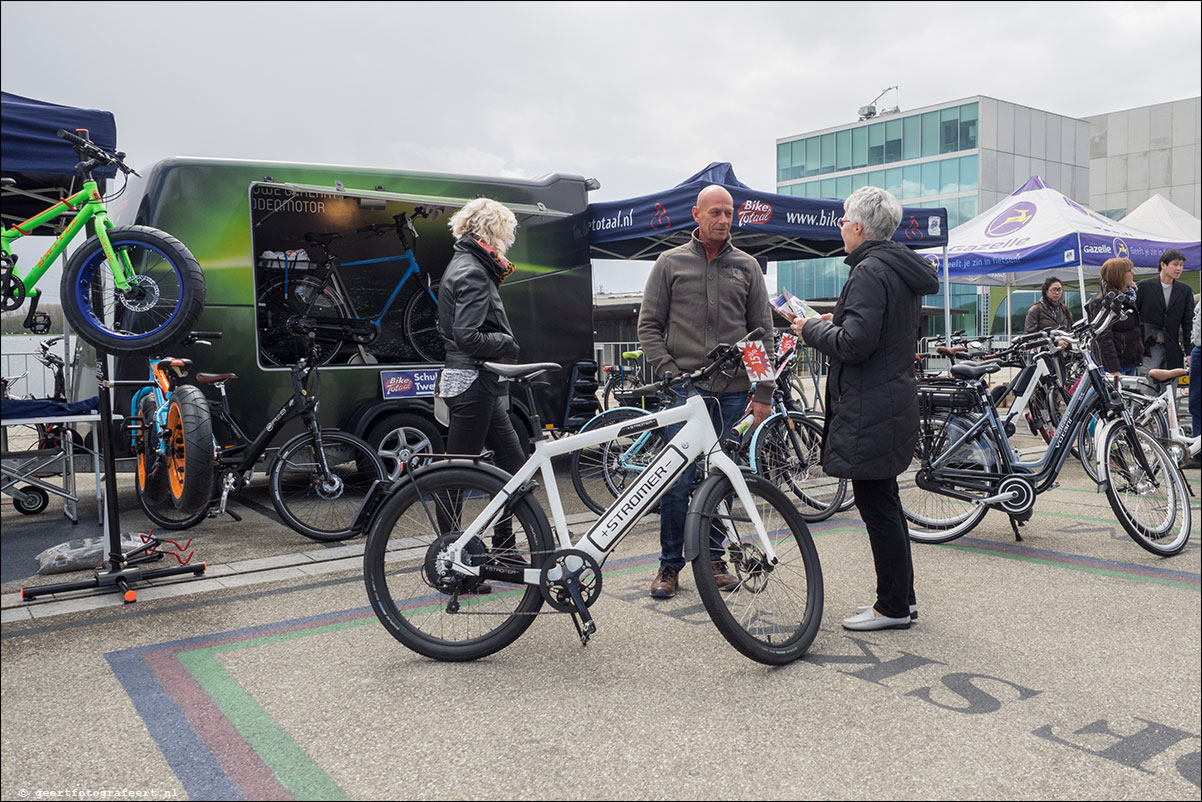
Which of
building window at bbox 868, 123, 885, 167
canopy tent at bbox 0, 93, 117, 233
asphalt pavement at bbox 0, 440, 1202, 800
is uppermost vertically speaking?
building window at bbox 868, 123, 885, 167

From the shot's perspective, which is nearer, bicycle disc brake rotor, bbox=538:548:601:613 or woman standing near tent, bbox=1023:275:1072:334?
bicycle disc brake rotor, bbox=538:548:601:613

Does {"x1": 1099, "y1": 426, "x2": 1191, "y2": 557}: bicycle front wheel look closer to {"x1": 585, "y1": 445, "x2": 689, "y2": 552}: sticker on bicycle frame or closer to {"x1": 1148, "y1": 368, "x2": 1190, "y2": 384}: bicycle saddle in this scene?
{"x1": 1148, "y1": 368, "x2": 1190, "y2": 384}: bicycle saddle

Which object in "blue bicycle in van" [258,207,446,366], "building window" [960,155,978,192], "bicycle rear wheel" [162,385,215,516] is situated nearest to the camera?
"bicycle rear wheel" [162,385,215,516]

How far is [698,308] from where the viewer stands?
4.30 m

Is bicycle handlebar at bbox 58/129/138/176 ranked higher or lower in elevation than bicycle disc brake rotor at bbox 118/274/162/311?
higher

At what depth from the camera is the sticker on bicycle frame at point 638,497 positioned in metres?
3.40

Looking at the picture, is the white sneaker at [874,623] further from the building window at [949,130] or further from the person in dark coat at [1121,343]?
the building window at [949,130]

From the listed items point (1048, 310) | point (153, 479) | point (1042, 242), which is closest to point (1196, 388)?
point (1048, 310)

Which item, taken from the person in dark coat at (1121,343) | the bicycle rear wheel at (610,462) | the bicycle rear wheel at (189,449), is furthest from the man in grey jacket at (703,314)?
the person in dark coat at (1121,343)

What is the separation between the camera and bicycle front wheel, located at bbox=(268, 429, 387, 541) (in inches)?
218

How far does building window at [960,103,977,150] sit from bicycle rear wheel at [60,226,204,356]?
4138 cm

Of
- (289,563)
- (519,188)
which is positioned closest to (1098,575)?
(289,563)

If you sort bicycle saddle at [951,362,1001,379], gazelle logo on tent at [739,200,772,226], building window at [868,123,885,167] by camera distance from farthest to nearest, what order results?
building window at [868,123,885,167] → gazelle logo on tent at [739,200,772,226] → bicycle saddle at [951,362,1001,379]

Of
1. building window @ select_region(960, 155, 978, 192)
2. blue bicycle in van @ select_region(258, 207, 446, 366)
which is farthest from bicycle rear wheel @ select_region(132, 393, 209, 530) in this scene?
building window @ select_region(960, 155, 978, 192)
